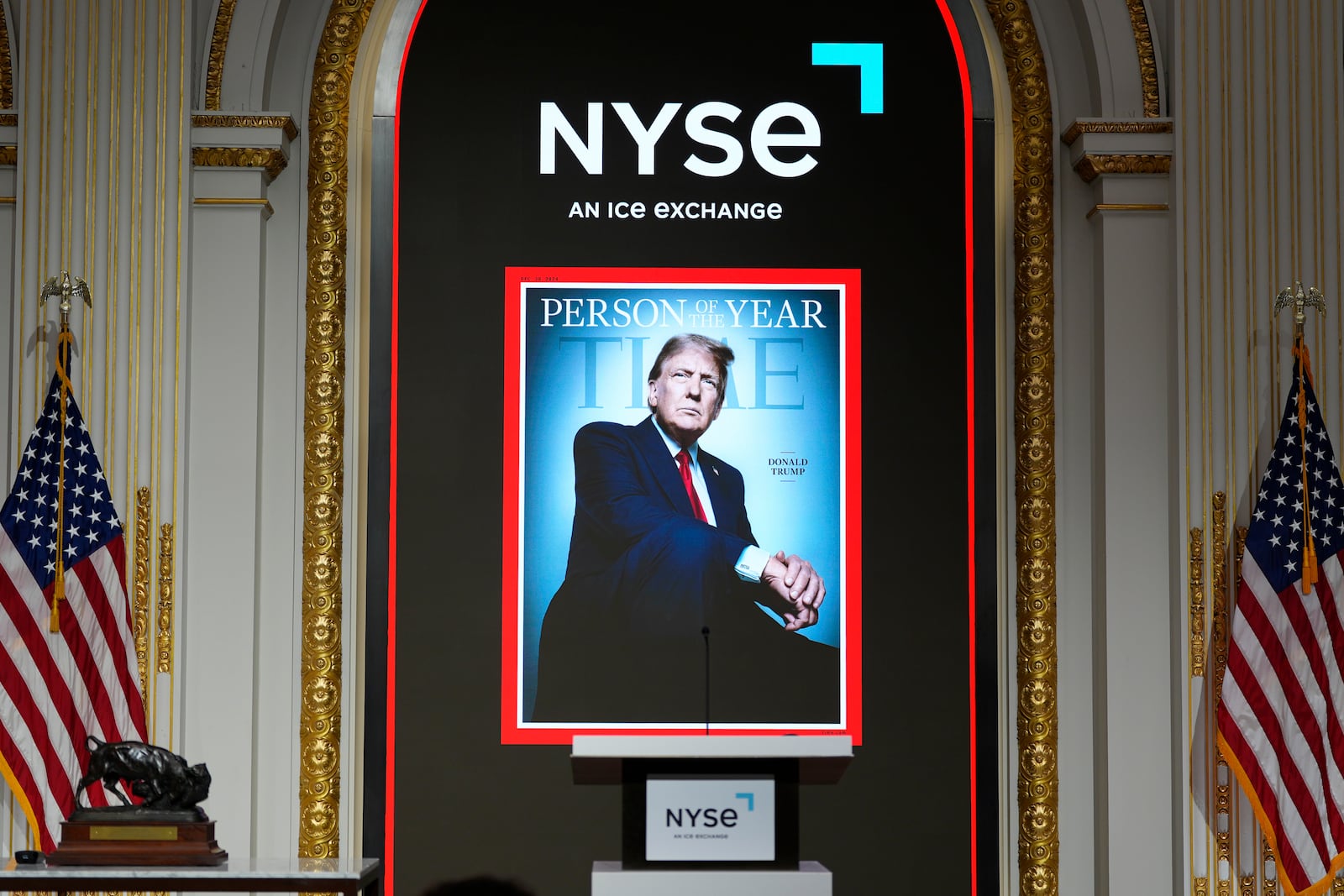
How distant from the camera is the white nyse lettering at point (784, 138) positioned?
23.2 feet

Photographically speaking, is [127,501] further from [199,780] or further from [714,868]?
[714,868]

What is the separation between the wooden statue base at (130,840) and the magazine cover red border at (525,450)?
176 centimetres

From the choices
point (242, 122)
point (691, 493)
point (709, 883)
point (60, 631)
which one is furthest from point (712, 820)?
point (242, 122)

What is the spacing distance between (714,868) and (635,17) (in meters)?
3.71

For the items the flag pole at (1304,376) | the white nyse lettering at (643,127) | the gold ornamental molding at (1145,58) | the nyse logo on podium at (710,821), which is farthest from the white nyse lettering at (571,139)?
the flag pole at (1304,376)

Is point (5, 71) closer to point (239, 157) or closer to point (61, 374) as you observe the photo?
point (239, 157)

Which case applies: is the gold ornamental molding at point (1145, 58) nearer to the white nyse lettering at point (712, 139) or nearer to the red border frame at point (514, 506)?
the red border frame at point (514, 506)

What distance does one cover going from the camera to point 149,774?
5.34m

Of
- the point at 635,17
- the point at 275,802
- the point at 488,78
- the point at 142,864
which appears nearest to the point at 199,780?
the point at 142,864

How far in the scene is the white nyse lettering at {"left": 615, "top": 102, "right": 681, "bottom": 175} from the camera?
279 inches

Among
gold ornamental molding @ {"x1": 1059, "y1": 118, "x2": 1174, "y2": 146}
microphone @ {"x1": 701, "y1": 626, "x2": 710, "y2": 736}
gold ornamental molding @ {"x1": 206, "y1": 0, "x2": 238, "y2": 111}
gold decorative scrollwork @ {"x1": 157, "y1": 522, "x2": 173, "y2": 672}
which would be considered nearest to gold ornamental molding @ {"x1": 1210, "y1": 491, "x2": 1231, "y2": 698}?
gold ornamental molding @ {"x1": 1059, "y1": 118, "x2": 1174, "y2": 146}

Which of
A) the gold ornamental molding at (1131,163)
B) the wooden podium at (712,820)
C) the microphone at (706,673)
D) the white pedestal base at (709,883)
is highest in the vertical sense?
the gold ornamental molding at (1131,163)

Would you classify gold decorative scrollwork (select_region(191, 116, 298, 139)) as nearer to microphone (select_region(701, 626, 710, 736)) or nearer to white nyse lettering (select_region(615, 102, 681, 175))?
white nyse lettering (select_region(615, 102, 681, 175))

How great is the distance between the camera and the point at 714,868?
217 inches
